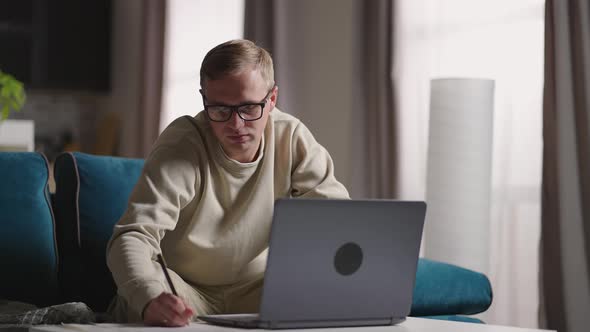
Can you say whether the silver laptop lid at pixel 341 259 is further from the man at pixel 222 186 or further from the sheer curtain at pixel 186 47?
the sheer curtain at pixel 186 47

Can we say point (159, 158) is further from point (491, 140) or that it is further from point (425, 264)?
point (491, 140)

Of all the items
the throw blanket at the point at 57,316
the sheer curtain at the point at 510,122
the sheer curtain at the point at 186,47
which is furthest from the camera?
the sheer curtain at the point at 186,47

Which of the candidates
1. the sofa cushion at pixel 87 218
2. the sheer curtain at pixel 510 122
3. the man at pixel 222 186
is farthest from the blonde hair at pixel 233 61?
the sheer curtain at pixel 510 122

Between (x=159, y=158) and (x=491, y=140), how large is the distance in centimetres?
191

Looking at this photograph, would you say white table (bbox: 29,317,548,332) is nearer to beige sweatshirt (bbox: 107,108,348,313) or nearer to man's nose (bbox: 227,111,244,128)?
beige sweatshirt (bbox: 107,108,348,313)

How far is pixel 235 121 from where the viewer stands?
184 cm

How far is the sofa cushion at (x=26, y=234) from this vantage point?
2318mm

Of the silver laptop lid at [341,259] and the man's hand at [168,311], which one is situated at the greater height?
Result: the silver laptop lid at [341,259]

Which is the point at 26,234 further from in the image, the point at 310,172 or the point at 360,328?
the point at 360,328

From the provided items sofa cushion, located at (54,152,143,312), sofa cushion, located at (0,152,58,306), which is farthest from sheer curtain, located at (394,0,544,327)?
sofa cushion, located at (0,152,58,306)

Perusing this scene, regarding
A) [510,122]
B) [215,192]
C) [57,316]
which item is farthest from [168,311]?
[510,122]

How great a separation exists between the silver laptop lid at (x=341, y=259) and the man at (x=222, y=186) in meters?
0.32

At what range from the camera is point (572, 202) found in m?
3.34

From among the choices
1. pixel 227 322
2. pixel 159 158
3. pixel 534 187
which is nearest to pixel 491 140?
pixel 534 187
